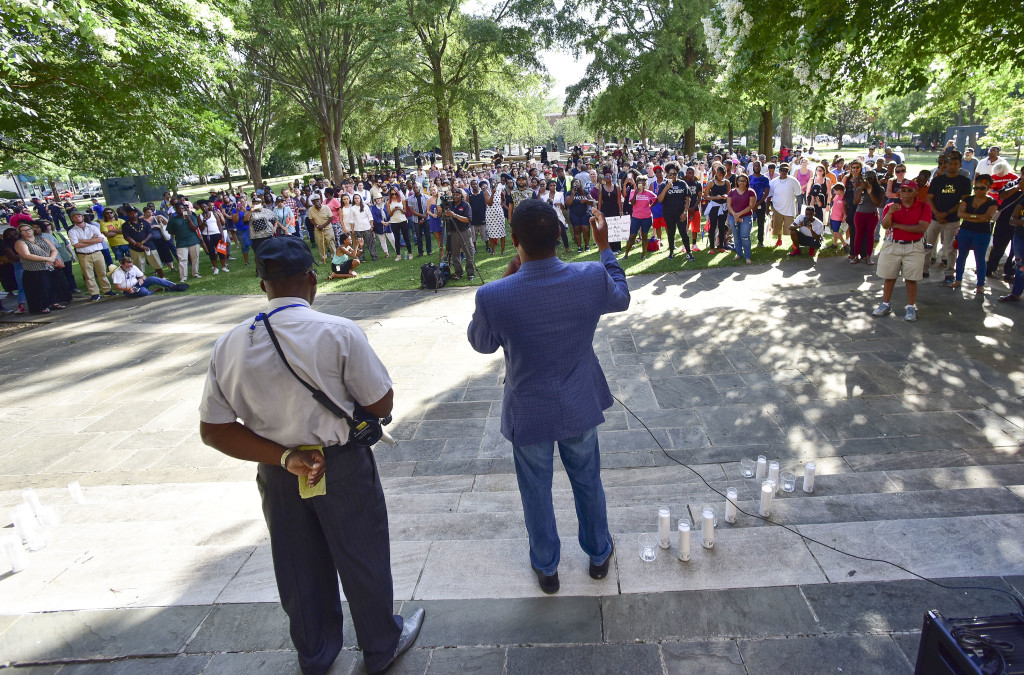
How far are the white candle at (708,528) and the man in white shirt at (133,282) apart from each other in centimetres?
1332

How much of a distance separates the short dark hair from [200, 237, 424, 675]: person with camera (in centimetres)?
82

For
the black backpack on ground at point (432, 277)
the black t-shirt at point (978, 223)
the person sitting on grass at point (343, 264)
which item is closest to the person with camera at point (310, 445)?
the black backpack on ground at point (432, 277)

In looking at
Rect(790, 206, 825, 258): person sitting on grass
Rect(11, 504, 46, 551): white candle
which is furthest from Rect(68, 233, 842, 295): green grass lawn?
Rect(11, 504, 46, 551): white candle

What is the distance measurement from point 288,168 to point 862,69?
60.2 m

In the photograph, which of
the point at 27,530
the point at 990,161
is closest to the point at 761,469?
the point at 27,530

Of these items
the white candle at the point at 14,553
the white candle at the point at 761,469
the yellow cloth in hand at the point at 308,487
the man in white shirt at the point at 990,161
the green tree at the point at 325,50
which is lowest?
the white candle at the point at 761,469

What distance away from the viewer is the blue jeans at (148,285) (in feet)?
41.3

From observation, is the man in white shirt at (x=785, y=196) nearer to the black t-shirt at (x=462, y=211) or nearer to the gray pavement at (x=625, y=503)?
the gray pavement at (x=625, y=503)

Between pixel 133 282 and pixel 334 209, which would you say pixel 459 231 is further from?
pixel 133 282

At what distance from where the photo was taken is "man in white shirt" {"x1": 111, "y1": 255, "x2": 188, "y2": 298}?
12281 mm

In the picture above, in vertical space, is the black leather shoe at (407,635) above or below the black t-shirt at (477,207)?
below

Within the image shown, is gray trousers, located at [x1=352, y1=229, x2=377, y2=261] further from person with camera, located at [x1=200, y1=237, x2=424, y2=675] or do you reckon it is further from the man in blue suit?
person with camera, located at [x1=200, y1=237, x2=424, y2=675]

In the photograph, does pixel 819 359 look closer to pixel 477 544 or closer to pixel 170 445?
pixel 477 544

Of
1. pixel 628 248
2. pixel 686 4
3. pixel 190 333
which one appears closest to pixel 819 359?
pixel 628 248
